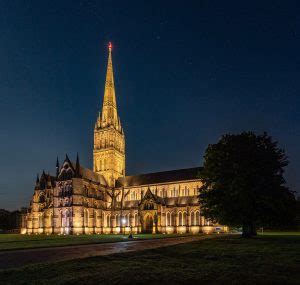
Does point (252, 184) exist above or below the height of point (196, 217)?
above

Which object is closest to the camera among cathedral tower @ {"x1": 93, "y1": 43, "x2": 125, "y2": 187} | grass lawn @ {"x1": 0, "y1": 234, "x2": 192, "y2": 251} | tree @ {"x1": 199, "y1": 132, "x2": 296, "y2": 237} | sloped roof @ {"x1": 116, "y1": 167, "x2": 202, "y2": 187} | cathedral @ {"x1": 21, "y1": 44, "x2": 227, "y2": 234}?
grass lawn @ {"x1": 0, "y1": 234, "x2": 192, "y2": 251}

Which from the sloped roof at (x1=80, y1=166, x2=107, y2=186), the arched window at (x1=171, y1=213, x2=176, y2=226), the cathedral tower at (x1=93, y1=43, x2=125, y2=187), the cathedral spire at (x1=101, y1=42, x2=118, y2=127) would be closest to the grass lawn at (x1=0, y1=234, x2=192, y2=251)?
the arched window at (x1=171, y1=213, x2=176, y2=226)

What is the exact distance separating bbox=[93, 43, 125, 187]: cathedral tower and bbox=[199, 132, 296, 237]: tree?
219 ft

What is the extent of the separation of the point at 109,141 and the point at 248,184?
74.2 meters

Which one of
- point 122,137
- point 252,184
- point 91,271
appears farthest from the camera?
point 122,137

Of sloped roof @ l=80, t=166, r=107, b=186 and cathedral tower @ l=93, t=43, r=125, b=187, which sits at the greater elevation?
cathedral tower @ l=93, t=43, r=125, b=187

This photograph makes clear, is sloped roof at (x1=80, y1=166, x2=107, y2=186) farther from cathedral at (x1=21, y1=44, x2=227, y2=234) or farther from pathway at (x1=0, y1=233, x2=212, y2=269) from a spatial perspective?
pathway at (x1=0, y1=233, x2=212, y2=269)

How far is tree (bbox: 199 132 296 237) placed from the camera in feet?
136

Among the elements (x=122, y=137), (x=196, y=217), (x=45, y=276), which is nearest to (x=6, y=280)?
(x=45, y=276)

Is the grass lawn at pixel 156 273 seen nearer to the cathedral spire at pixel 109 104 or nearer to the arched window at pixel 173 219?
the arched window at pixel 173 219

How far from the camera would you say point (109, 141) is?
111438mm

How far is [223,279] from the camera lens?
12.4 meters

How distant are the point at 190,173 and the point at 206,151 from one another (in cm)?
5123

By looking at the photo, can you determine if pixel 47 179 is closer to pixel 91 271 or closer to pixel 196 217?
pixel 196 217
